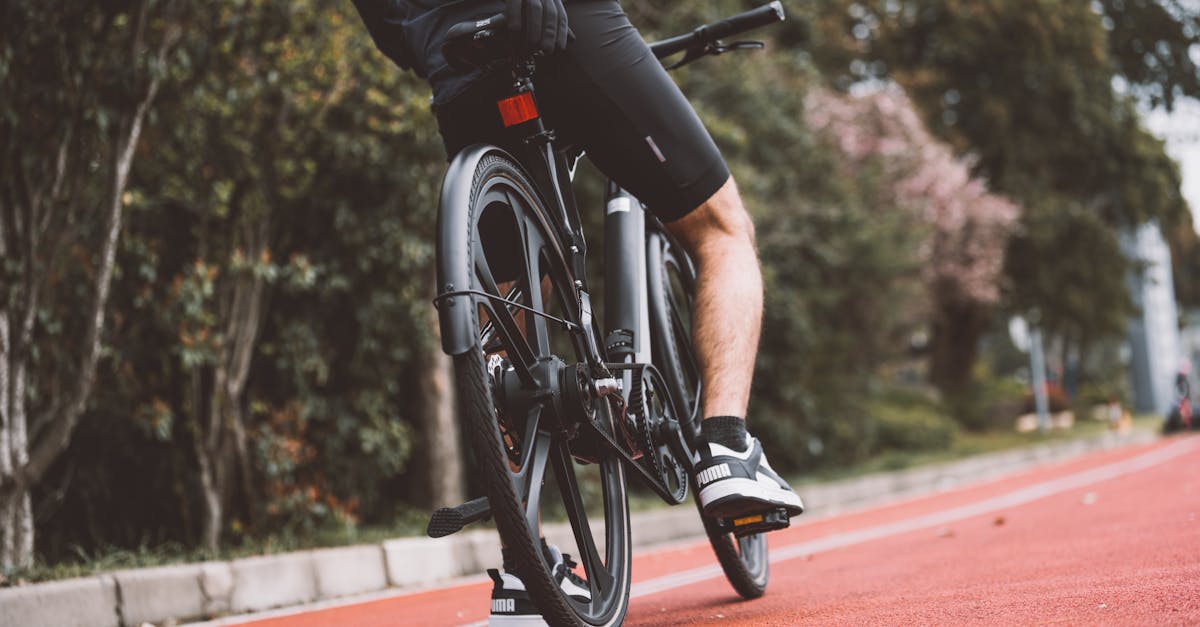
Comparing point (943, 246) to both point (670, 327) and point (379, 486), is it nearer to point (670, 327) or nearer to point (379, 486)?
point (379, 486)

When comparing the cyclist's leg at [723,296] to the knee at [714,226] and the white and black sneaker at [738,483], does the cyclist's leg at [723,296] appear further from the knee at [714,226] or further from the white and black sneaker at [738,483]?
the white and black sneaker at [738,483]

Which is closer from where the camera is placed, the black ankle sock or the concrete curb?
the black ankle sock

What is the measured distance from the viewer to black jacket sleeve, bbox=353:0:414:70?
2912 millimetres

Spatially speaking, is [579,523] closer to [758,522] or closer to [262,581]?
[758,522]

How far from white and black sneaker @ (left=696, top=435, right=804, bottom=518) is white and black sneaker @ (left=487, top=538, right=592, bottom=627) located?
0.40 meters

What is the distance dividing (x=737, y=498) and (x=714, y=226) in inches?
27.6

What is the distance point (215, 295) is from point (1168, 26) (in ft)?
55.0

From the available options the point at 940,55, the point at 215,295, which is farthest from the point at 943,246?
the point at 215,295

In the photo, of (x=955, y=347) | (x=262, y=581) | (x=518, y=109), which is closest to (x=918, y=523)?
(x=262, y=581)

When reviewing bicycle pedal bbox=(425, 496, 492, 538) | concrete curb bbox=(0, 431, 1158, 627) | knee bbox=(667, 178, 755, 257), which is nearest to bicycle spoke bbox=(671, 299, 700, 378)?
knee bbox=(667, 178, 755, 257)

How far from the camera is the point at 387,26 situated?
9.70 feet

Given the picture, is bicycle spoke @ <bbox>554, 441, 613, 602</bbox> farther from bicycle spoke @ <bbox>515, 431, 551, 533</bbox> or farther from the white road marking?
the white road marking

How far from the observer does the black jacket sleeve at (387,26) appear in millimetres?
2912

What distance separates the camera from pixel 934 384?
103ft
